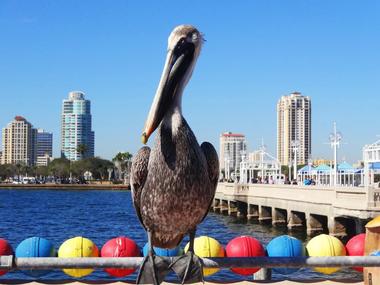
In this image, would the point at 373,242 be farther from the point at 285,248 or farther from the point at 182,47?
the point at 285,248

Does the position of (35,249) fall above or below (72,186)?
above

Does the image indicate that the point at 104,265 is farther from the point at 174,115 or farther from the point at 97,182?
the point at 97,182

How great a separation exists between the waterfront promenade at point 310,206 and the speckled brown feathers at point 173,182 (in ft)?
61.5

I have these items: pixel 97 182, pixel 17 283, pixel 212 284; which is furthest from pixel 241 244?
pixel 97 182

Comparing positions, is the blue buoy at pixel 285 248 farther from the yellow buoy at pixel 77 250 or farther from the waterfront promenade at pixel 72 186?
the waterfront promenade at pixel 72 186

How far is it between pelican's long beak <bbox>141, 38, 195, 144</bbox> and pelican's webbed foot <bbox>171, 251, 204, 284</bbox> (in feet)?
3.38

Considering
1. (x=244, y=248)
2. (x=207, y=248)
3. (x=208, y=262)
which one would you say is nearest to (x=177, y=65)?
(x=208, y=262)

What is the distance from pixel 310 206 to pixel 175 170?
1065 inches

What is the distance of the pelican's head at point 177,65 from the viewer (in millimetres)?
4581

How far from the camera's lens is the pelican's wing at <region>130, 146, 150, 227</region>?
4.81m

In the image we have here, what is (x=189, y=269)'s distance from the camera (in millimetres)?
4520

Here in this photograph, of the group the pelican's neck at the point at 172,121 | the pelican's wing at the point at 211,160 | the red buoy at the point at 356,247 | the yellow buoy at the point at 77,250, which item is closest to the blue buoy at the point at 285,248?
the red buoy at the point at 356,247

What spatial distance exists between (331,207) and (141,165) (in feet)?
78.3

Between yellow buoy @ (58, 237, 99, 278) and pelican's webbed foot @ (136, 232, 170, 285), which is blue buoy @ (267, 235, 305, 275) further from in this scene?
pelican's webbed foot @ (136, 232, 170, 285)
